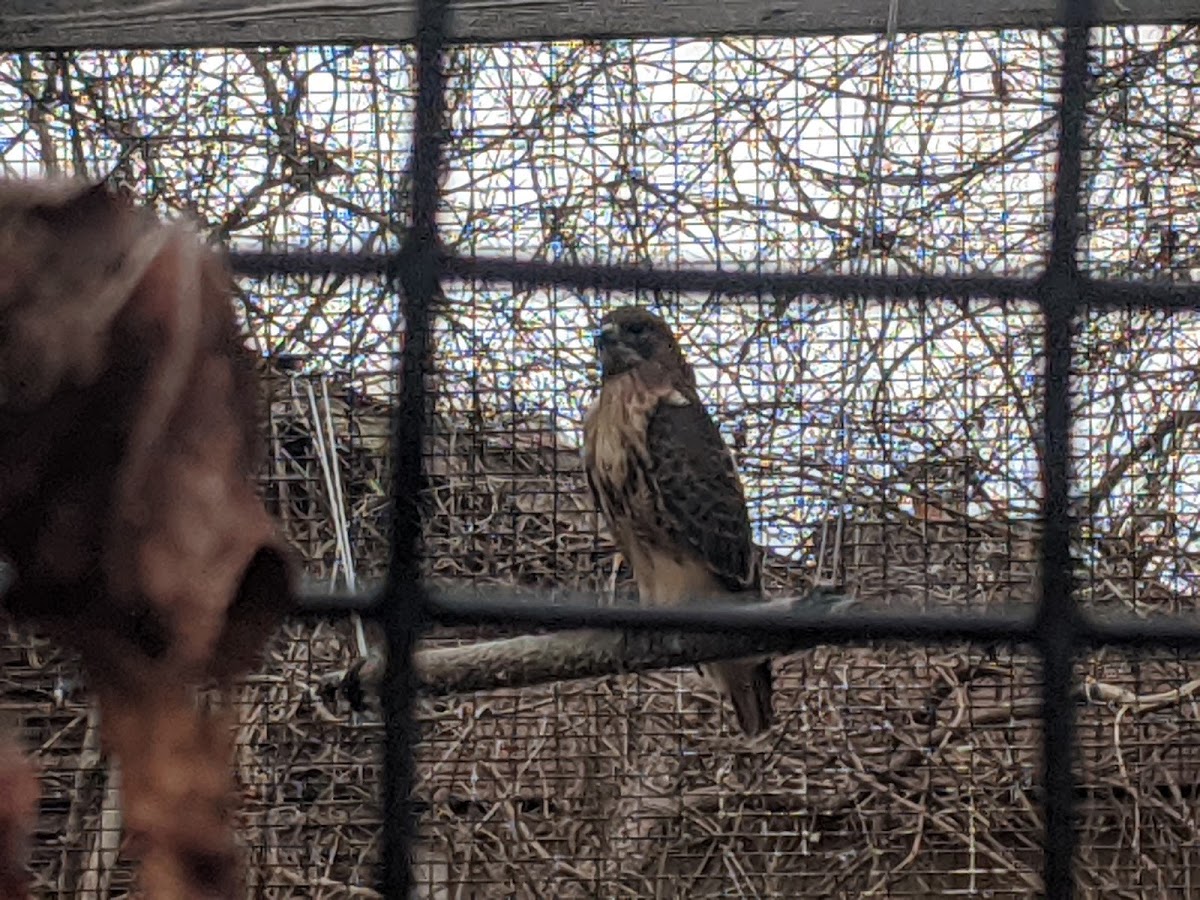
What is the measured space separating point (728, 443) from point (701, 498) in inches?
2.7

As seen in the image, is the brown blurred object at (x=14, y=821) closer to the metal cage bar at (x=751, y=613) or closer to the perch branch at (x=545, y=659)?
the metal cage bar at (x=751, y=613)

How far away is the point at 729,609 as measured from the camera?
1.76 ft

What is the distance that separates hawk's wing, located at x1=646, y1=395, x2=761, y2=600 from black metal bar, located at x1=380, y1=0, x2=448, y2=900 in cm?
93

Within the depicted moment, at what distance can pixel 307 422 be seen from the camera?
136cm

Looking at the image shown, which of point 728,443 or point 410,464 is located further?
point 728,443

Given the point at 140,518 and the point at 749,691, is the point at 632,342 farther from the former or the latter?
the point at 140,518

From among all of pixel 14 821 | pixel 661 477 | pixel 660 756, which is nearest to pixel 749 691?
pixel 660 756

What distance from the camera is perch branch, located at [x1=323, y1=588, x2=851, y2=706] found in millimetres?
1016

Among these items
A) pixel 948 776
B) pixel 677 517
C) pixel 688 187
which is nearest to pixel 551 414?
pixel 677 517

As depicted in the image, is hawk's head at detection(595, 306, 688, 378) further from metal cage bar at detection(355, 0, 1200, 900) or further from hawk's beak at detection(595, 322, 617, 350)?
metal cage bar at detection(355, 0, 1200, 900)

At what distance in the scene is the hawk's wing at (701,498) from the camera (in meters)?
1.49

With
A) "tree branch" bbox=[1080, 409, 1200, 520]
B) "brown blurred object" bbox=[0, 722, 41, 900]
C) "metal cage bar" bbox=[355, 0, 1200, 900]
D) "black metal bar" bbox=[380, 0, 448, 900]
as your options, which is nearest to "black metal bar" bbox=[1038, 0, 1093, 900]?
"metal cage bar" bbox=[355, 0, 1200, 900]

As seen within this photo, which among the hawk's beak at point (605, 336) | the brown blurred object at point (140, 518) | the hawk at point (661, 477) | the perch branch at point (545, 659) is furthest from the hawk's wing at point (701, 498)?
the brown blurred object at point (140, 518)

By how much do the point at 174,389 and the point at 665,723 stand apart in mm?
1148
